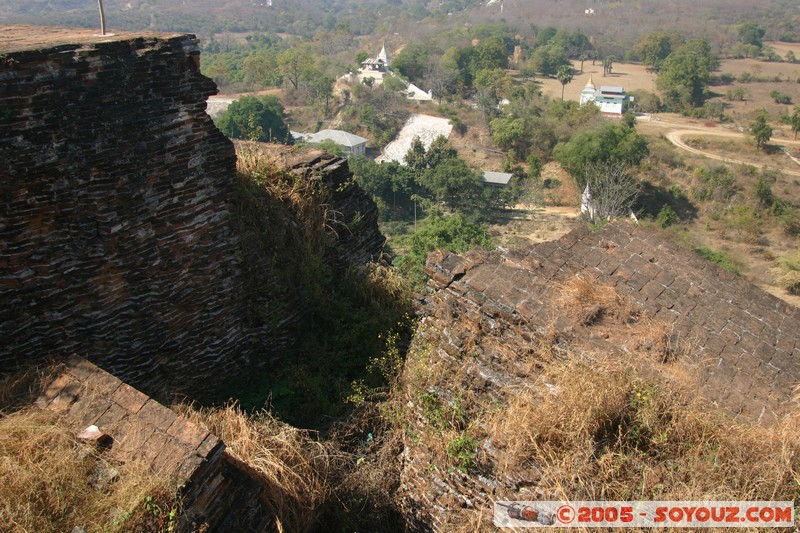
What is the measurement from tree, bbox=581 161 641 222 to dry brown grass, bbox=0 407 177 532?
2806 centimetres

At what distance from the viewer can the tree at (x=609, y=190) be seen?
97.9ft

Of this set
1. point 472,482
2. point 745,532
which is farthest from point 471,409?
point 745,532

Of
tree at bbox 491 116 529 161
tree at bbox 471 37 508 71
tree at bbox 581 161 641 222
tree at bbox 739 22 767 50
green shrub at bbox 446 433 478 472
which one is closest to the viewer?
green shrub at bbox 446 433 478 472

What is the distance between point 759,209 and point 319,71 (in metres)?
42.6

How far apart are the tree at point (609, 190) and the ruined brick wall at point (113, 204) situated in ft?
86.7

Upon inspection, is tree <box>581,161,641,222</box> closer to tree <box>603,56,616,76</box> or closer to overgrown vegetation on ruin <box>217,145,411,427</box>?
overgrown vegetation on ruin <box>217,145,411,427</box>

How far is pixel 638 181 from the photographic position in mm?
34188

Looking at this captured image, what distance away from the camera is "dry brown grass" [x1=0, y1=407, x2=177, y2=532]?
3.08 metres

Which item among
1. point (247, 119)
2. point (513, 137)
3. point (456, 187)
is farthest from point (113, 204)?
point (513, 137)

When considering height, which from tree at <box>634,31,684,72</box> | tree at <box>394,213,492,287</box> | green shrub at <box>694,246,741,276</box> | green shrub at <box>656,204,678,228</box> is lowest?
green shrub at <box>656,204,678,228</box>

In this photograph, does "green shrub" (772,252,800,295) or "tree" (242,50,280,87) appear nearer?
"green shrub" (772,252,800,295)

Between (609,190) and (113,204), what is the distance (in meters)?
29.0

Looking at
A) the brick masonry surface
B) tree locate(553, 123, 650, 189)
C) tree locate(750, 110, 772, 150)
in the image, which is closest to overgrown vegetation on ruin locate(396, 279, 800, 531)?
the brick masonry surface

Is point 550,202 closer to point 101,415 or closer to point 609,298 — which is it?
point 609,298
